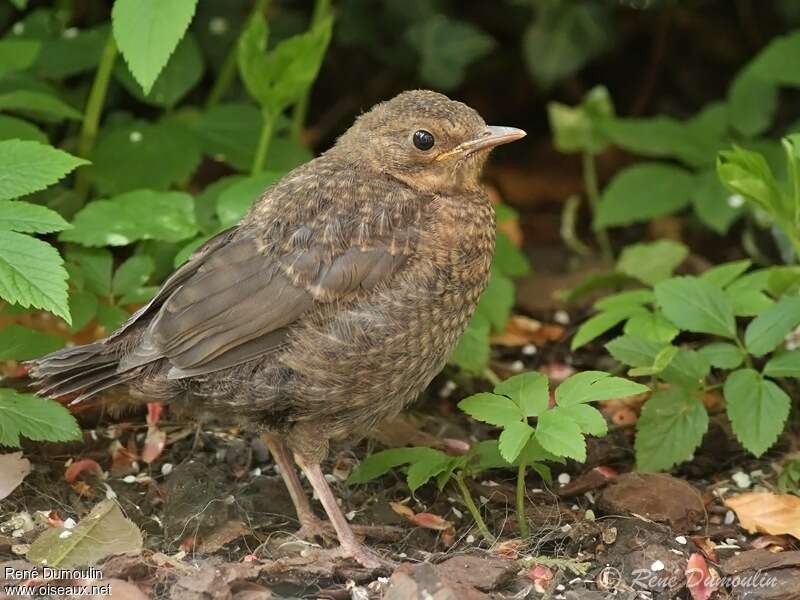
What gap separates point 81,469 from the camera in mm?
3939

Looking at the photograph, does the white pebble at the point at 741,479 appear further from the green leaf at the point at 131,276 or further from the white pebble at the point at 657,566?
the green leaf at the point at 131,276

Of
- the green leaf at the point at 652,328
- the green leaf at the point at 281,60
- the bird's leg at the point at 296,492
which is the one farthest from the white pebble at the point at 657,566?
the green leaf at the point at 281,60

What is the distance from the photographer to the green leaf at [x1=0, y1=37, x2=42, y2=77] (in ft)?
14.0

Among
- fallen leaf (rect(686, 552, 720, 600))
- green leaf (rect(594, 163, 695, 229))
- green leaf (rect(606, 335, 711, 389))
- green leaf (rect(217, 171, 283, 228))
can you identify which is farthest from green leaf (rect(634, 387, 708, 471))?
green leaf (rect(217, 171, 283, 228))

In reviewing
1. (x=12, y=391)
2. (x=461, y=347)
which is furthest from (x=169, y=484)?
(x=461, y=347)

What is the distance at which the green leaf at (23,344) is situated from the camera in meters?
3.80

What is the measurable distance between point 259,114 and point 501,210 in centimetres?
99

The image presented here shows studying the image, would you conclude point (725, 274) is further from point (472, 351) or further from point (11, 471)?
point (11, 471)

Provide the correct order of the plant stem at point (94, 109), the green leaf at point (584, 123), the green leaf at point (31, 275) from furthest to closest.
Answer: the green leaf at point (584, 123)
the plant stem at point (94, 109)
the green leaf at point (31, 275)

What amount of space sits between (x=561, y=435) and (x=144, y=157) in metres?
2.14

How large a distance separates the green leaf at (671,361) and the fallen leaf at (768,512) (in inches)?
14.9

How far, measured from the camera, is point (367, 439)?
13.7 feet

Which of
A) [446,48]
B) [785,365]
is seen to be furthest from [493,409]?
[446,48]

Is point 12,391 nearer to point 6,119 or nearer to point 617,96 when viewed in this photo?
point 6,119
